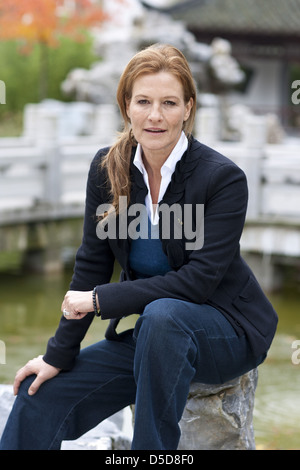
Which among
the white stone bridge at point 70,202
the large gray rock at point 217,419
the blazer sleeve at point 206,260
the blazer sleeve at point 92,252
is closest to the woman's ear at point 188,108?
the blazer sleeve at point 206,260

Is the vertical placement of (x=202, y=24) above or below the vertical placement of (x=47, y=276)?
above

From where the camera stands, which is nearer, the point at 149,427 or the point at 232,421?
the point at 149,427

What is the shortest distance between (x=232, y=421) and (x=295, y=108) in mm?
19166

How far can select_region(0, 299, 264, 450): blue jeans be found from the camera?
2.33 metres

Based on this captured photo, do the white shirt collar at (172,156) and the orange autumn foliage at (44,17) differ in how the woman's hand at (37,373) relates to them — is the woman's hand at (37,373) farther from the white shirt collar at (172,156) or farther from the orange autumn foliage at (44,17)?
the orange autumn foliage at (44,17)

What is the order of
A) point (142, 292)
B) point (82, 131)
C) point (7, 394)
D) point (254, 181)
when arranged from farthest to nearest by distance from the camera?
point (82, 131)
point (254, 181)
point (7, 394)
point (142, 292)

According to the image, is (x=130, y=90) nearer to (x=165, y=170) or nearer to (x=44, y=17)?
(x=165, y=170)

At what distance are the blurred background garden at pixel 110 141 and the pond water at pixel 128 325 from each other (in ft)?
0.04

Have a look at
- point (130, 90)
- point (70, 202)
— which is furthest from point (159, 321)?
point (70, 202)

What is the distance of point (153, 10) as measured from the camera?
53.4ft

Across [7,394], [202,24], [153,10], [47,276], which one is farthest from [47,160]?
[202,24]

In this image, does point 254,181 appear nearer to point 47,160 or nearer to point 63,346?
point 47,160

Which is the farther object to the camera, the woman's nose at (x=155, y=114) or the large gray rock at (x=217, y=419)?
the large gray rock at (x=217, y=419)

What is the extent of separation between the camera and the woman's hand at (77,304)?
8.25 ft
